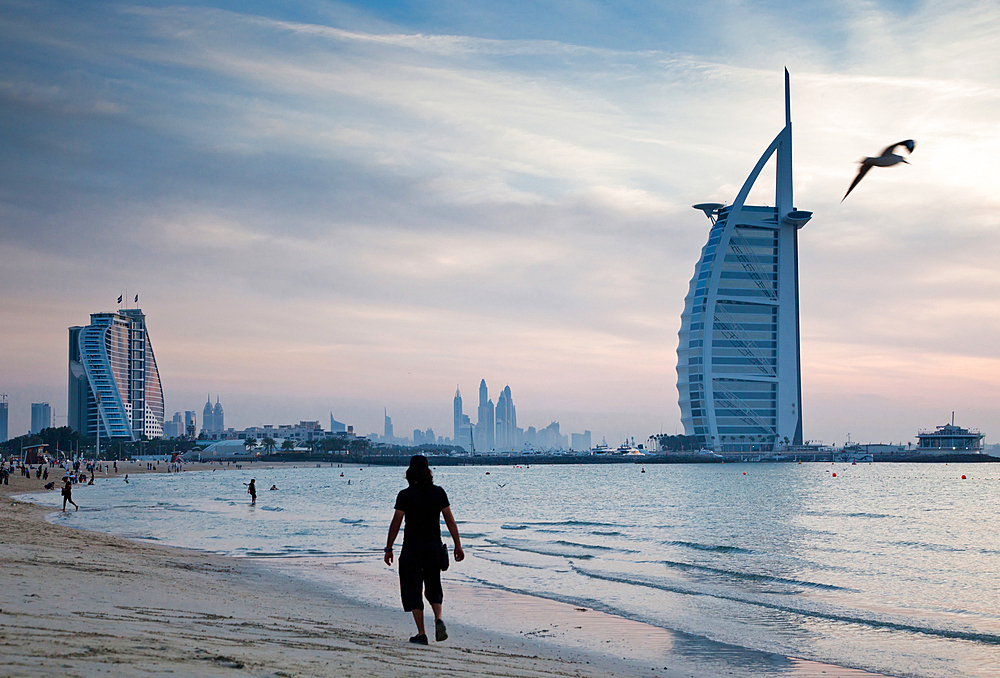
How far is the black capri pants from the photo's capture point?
8.50m

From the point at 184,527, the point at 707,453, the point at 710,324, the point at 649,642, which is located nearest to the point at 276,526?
the point at 184,527

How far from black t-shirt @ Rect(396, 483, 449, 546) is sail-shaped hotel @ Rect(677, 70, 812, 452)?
15091cm

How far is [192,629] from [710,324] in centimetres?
15159

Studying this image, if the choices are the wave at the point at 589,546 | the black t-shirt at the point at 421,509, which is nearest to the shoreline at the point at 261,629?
the black t-shirt at the point at 421,509

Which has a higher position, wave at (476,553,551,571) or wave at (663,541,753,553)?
wave at (476,553,551,571)

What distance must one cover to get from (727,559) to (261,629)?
1890 cm

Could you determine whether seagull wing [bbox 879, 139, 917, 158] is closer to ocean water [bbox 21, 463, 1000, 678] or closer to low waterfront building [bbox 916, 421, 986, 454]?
ocean water [bbox 21, 463, 1000, 678]

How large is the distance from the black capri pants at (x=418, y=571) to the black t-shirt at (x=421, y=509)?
9 cm

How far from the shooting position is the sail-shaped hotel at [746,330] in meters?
157

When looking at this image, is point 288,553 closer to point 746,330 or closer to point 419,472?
point 419,472

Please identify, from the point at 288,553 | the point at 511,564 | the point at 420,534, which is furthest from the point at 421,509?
the point at 288,553

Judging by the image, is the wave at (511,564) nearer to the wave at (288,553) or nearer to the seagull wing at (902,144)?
the wave at (288,553)

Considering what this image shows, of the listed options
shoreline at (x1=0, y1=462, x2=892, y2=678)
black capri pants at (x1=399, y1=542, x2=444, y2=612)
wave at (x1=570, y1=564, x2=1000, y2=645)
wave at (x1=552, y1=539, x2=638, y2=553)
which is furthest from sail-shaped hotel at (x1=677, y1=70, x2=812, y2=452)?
black capri pants at (x1=399, y1=542, x2=444, y2=612)

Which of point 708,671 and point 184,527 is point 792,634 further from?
point 184,527
